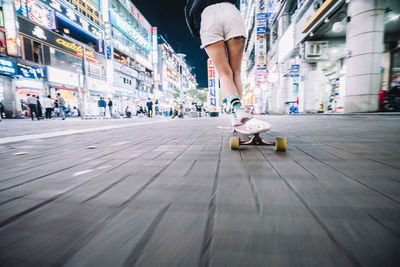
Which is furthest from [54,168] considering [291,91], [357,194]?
[291,91]

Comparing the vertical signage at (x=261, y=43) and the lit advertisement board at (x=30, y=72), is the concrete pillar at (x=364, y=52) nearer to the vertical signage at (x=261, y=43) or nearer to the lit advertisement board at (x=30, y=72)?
the vertical signage at (x=261, y=43)

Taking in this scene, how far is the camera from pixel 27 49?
13758 mm

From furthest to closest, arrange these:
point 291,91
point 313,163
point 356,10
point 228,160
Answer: point 291,91 < point 356,10 < point 228,160 < point 313,163

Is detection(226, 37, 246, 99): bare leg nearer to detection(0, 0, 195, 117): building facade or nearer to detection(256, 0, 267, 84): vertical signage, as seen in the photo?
detection(0, 0, 195, 117): building facade

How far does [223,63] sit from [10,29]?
1738 cm

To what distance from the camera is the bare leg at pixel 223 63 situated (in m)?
1.99

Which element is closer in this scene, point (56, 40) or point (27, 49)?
point (27, 49)

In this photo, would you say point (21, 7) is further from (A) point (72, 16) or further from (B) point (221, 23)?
(B) point (221, 23)

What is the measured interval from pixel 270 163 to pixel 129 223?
2.63ft

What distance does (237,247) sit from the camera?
14.2 inches

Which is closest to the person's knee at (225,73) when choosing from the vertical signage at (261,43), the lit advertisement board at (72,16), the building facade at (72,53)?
the building facade at (72,53)

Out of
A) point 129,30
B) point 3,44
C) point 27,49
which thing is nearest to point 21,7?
Answer: point 27,49

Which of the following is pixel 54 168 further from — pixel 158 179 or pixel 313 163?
pixel 313 163

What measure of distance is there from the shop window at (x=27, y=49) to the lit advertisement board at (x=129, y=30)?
12.9 m
